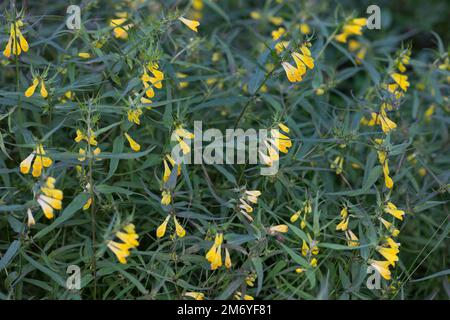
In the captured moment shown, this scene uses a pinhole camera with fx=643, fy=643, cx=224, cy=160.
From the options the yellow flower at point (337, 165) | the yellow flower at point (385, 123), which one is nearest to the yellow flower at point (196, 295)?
the yellow flower at point (337, 165)

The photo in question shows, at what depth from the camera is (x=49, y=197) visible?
4.77 ft

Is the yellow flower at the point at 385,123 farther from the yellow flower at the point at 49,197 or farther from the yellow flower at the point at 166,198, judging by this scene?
the yellow flower at the point at 49,197

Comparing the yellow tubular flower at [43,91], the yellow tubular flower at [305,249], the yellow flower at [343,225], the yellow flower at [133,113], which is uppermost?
the yellow tubular flower at [43,91]

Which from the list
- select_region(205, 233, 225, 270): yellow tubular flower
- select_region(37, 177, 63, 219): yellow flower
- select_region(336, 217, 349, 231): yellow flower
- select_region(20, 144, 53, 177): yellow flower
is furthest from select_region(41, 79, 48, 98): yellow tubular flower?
select_region(336, 217, 349, 231): yellow flower

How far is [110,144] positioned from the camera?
192 centimetres

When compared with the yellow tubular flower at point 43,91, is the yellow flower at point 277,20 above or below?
below

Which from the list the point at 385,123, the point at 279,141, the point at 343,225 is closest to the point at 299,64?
the point at 279,141

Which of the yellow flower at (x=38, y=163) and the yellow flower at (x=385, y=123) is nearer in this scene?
the yellow flower at (x=38, y=163)

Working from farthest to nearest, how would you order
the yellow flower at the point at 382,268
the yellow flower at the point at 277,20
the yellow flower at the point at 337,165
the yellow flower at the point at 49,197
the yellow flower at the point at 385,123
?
the yellow flower at the point at 277,20, the yellow flower at the point at 337,165, the yellow flower at the point at 385,123, the yellow flower at the point at 382,268, the yellow flower at the point at 49,197

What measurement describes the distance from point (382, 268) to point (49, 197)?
2.79 feet

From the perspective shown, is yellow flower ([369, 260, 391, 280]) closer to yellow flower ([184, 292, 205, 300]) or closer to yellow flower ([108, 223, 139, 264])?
yellow flower ([184, 292, 205, 300])

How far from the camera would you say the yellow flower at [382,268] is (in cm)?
165

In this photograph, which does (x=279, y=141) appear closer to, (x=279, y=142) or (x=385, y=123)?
(x=279, y=142)

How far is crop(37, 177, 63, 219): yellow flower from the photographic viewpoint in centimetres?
143
